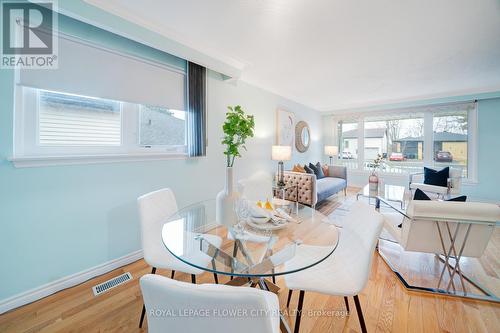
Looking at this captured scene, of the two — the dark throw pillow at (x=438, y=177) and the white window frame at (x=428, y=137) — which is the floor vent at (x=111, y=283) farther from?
the white window frame at (x=428, y=137)

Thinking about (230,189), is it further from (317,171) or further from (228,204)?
(317,171)

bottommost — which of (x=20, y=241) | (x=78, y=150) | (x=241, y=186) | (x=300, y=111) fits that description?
(x=20, y=241)

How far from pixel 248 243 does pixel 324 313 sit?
34.6 inches

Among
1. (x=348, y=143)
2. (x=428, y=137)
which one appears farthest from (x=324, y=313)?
(x=348, y=143)

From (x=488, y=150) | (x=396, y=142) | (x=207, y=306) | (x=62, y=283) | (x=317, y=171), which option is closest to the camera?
(x=207, y=306)

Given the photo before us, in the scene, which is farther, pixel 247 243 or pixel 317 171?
pixel 317 171

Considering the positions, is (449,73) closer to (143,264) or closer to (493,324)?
(493,324)

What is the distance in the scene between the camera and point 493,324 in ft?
4.80

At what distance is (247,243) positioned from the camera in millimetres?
1395

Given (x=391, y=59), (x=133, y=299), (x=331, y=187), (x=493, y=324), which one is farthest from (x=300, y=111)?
(x=133, y=299)

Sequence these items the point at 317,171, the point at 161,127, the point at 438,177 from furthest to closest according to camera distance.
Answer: the point at 317,171
the point at 438,177
the point at 161,127

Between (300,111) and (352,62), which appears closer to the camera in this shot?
(352,62)

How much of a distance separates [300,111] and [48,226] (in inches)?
204

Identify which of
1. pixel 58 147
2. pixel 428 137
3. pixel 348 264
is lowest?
pixel 348 264
